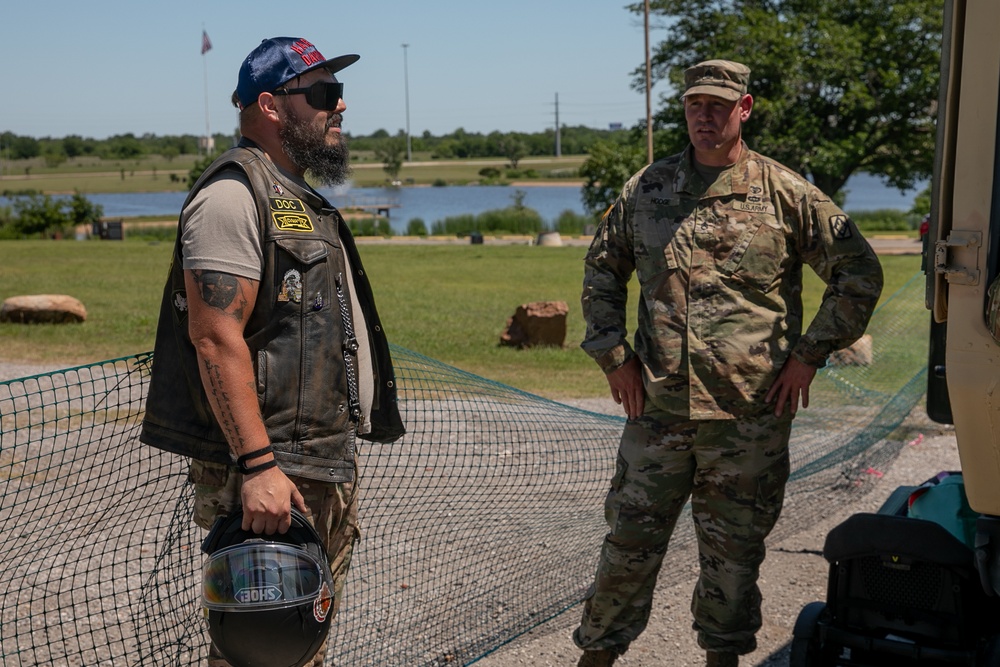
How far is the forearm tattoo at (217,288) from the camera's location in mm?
2783

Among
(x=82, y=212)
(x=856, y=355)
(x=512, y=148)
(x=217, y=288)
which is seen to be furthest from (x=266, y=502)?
(x=512, y=148)

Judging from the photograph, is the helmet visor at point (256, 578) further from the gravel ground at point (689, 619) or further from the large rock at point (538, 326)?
the large rock at point (538, 326)

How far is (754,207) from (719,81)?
46 centimetres

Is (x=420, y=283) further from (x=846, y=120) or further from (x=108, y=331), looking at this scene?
(x=846, y=120)

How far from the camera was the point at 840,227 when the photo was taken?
3.70 metres

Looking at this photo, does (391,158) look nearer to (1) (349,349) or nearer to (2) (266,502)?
(1) (349,349)

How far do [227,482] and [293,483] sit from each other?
0.65ft

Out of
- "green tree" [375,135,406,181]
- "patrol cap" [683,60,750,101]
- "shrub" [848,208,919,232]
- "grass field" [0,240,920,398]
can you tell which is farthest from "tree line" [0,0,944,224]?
"green tree" [375,135,406,181]

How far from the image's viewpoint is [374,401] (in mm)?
3408

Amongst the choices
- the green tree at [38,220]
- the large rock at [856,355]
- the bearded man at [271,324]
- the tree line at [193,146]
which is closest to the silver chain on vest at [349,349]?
the bearded man at [271,324]

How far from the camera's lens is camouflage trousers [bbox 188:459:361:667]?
3031mm

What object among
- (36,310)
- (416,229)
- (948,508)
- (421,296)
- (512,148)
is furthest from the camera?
(512,148)

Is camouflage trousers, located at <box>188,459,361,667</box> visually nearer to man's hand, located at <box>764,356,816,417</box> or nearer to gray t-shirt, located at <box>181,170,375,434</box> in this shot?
gray t-shirt, located at <box>181,170,375,434</box>

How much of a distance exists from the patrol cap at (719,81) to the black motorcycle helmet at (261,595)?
205 centimetres
